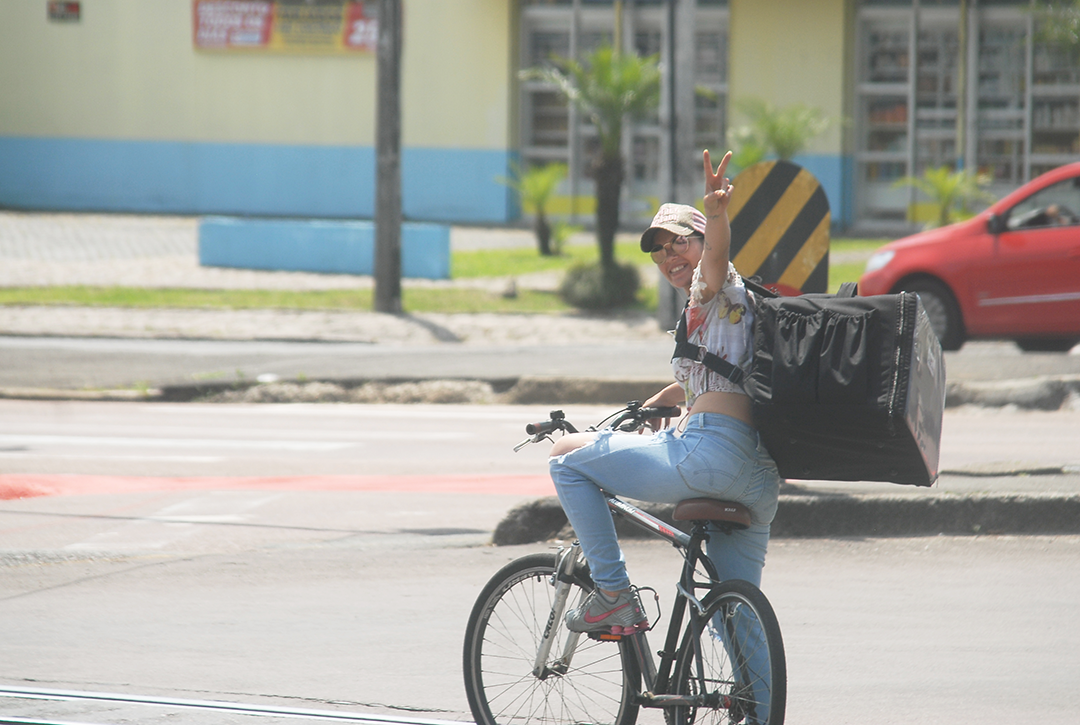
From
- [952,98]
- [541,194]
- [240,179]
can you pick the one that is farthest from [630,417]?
[240,179]

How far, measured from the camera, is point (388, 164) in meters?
17.4

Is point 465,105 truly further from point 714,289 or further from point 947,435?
point 714,289

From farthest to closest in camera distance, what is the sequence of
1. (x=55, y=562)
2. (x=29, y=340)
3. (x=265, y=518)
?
(x=29, y=340) < (x=265, y=518) < (x=55, y=562)

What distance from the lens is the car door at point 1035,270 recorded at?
12555 mm

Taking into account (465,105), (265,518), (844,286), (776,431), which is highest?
(465,105)

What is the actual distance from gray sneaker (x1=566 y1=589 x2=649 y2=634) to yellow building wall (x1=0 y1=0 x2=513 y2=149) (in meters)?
25.1

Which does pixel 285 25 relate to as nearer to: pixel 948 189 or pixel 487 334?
pixel 948 189

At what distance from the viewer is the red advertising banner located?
28.4 metres

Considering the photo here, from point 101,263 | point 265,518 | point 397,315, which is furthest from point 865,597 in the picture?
point 101,263

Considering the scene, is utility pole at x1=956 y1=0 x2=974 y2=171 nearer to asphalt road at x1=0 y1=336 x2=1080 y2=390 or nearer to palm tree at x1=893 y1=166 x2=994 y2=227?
palm tree at x1=893 y1=166 x2=994 y2=227

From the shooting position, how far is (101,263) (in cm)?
2203

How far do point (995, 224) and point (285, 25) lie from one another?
65.1 ft

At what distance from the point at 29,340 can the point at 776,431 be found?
45.3 ft

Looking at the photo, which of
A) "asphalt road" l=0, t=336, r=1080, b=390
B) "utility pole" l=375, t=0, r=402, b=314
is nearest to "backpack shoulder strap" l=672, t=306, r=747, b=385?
"asphalt road" l=0, t=336, r=1080, b=390
